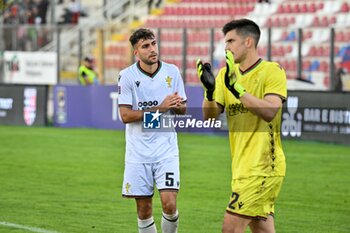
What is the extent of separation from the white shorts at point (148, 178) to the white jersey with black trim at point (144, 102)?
6 centimetres

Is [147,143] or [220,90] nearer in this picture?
[220,90]

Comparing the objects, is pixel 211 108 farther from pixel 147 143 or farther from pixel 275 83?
pixel 147 143

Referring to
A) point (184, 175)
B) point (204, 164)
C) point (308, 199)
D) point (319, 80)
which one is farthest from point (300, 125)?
point (308, 199)

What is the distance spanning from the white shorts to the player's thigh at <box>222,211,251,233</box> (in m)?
1.92

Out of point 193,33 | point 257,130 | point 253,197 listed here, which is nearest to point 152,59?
point 257,130

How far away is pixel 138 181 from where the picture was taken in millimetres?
9523

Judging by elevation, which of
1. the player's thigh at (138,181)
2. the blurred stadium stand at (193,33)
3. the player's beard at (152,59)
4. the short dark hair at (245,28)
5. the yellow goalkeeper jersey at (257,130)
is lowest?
the player's thigh at (138,181)

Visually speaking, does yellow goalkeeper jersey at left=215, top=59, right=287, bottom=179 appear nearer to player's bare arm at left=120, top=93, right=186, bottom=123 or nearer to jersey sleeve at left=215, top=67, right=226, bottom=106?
jersey sleeve at left=215, top=67, right=226, bottom=106

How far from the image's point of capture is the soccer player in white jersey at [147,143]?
9.52m

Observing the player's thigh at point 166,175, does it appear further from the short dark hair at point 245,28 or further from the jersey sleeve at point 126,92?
the short dark hair at point 245,28

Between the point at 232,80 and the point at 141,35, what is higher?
the point at 141,35

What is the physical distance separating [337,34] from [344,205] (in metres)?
10.4

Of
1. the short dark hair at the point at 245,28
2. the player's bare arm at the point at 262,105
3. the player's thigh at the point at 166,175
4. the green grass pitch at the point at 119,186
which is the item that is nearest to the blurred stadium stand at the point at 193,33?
the green grass pitch at the point at 119,186

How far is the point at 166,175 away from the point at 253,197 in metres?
1.97
